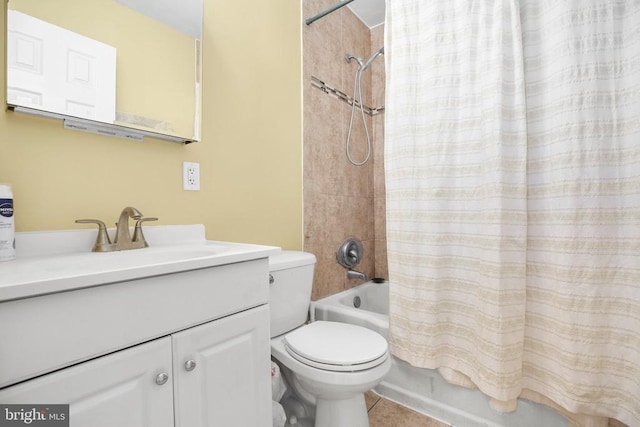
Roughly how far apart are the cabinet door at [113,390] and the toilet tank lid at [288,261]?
1.89ft

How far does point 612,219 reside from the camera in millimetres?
1046

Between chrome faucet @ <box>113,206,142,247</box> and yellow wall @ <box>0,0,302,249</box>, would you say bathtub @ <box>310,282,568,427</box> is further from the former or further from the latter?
chrome faucet @ <box>113,206,142,247</box>

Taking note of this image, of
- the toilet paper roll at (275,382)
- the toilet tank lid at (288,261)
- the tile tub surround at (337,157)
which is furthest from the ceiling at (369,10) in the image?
the toilet paper roll at (275,382)

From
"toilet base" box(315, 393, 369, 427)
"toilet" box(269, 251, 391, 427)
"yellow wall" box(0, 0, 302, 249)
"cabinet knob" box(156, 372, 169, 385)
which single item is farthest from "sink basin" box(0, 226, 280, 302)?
"toilet base" box(315, 393, 369, 427)

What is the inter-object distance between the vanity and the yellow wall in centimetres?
Result: 16

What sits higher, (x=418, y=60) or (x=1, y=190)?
(x=418, y=60)

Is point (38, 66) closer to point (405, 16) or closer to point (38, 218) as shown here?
point (38, 218)

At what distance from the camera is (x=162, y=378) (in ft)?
2.21

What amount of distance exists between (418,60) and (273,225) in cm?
110

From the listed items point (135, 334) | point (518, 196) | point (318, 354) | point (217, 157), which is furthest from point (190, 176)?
point (518, 196)

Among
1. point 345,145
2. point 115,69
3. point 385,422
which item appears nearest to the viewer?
point 115,69

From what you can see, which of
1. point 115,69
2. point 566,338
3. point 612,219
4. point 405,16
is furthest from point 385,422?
point 405,16

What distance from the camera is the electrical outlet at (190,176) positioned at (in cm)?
123

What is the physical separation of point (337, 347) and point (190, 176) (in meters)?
0.92
